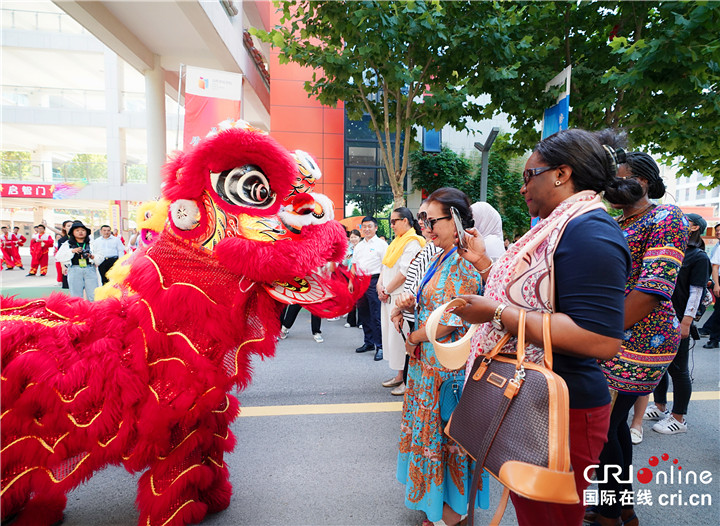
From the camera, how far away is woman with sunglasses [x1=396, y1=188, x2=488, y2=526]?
186cm

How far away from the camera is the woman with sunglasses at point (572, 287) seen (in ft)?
3.34

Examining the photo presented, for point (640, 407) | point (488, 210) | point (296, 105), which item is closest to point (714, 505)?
point (640, 407)

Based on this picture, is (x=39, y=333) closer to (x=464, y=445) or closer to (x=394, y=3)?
(x=464, y=445)

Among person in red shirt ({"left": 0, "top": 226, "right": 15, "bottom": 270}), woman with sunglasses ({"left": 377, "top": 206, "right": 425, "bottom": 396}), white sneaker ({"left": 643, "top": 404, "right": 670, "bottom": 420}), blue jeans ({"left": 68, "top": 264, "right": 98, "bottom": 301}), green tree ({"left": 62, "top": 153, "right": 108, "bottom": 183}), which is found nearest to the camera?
white sneaker ({"left": 643, "top": 404, "right": 670, "bottom": 420})

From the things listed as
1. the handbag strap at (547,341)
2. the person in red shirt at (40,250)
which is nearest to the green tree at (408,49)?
the handbag strap at (547,341)

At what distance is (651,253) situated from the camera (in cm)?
183

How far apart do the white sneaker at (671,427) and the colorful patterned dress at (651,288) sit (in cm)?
167

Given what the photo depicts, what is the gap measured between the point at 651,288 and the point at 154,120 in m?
9.32

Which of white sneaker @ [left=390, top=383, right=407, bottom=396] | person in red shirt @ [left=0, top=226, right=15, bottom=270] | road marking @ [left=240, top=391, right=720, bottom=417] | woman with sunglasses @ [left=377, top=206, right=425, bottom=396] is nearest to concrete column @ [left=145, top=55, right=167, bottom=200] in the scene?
woman with sunglasses @ [left=377, top=206, right=425, bottom=396]

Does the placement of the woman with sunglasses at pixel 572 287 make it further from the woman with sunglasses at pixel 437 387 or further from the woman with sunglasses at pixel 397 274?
the woman with sunglasses at pixel 397 274

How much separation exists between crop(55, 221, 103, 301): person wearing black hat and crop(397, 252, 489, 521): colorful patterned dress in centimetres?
651

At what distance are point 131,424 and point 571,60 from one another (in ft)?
26.7

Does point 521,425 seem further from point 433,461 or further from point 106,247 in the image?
point 106,247

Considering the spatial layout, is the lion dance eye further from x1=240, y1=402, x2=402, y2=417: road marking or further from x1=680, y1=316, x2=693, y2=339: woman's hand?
x1=680, y1=316, x2=693, y2=339: woman's hand
